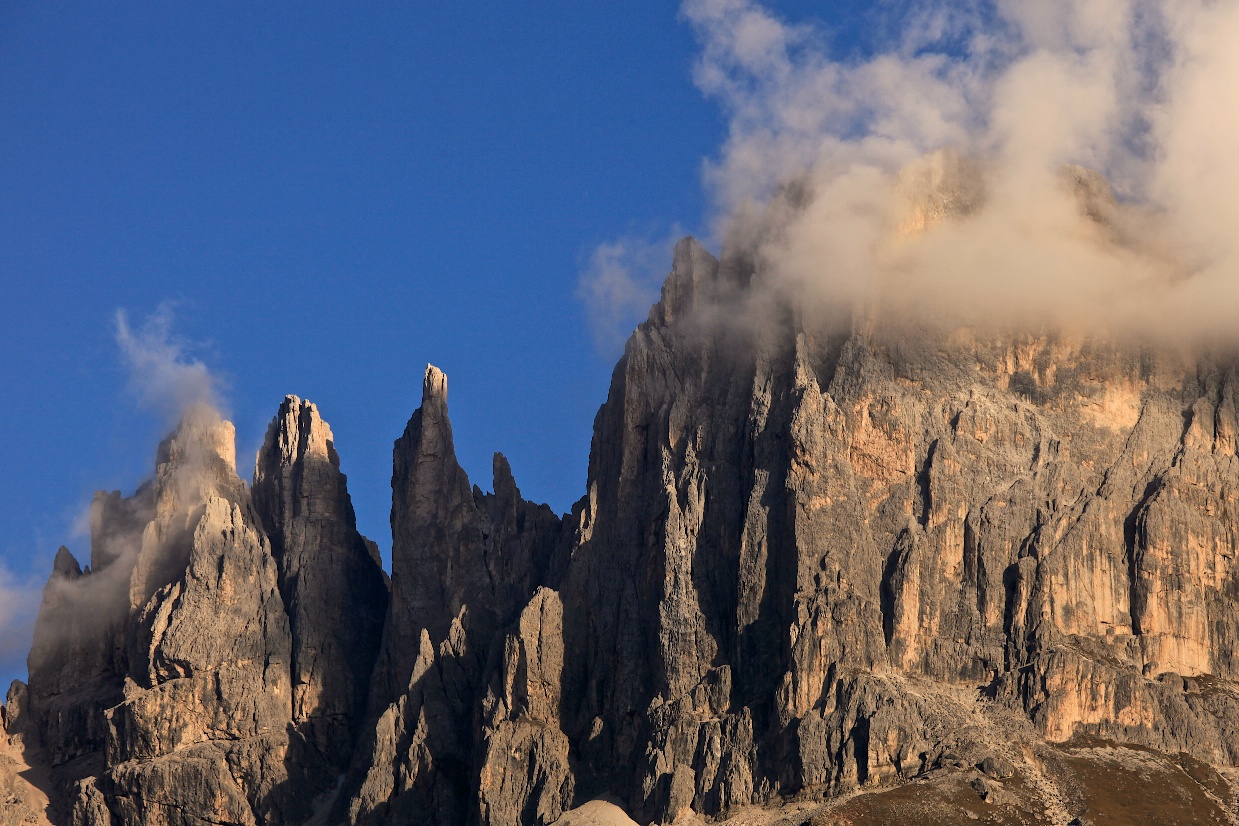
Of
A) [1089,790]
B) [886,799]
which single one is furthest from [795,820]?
[1089,790]

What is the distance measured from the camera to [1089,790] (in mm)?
199000

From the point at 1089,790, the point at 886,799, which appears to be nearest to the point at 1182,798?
the point at 1089,790

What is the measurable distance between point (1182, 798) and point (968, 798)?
16.7 m

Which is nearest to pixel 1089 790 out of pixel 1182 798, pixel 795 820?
pixel 1182 798

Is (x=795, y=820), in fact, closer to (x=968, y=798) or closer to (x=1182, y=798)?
(x=968, y=798)

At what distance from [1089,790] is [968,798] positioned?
9.58 m

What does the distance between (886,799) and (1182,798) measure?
22.8 m

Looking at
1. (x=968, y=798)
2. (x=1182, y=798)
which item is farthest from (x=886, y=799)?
(x=1182, y=798)

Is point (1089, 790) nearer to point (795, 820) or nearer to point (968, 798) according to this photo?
point (968, 798)

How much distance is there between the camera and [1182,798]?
654 ft

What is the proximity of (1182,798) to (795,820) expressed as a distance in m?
29.7

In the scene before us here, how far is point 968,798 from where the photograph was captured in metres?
197

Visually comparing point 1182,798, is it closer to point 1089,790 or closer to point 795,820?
point 1089,790

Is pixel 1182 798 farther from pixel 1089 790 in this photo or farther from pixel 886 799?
pixel 886 799
